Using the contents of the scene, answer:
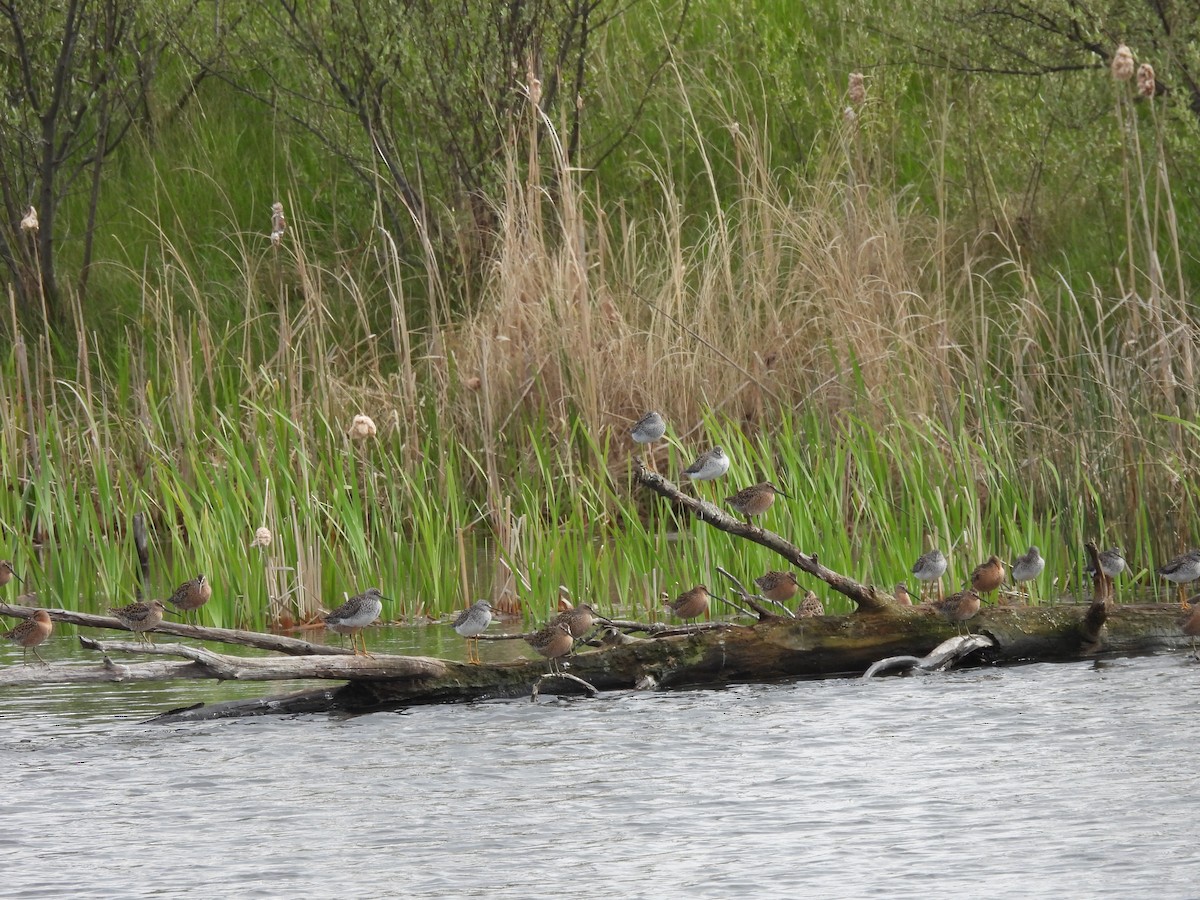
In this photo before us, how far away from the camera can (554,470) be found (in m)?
11.0

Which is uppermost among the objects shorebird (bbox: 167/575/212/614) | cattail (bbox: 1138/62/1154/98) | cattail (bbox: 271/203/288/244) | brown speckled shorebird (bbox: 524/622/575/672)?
cattail (bbox: 1138/62/1154/98)

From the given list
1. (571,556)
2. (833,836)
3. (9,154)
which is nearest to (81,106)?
(9,154)

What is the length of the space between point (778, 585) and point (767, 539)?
1.10 meters

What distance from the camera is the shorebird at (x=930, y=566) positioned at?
8.12 meters

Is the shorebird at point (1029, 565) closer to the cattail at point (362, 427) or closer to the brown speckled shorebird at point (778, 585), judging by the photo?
the brown speckled shorebird at point (778, 585)

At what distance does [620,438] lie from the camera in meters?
11.6

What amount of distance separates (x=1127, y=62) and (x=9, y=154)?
1004cm

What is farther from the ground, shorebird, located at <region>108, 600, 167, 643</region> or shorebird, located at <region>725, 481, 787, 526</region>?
shorebird, located at <region>725, 481, 787, 526</region>

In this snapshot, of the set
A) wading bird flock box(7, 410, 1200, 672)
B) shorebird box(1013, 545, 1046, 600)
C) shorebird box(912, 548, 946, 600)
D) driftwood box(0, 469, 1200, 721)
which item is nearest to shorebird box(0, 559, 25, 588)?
wading bird flock box(7, 410, 1200, 672)

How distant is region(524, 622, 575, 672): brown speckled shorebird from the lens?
7.29 metres

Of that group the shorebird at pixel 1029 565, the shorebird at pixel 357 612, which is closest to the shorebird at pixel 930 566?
the shorebird at pixel 1029 565

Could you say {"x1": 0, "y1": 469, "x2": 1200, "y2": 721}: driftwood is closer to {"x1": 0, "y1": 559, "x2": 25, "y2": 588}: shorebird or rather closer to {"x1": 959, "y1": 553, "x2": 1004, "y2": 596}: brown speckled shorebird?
{"x1": 959, "y1": 553, "x2": 1004, "y2": 596}: brown speckled shorebird

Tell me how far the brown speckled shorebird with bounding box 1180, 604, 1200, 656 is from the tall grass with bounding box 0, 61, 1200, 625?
1165mm

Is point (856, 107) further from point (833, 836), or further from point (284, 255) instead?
point (833, 836)
